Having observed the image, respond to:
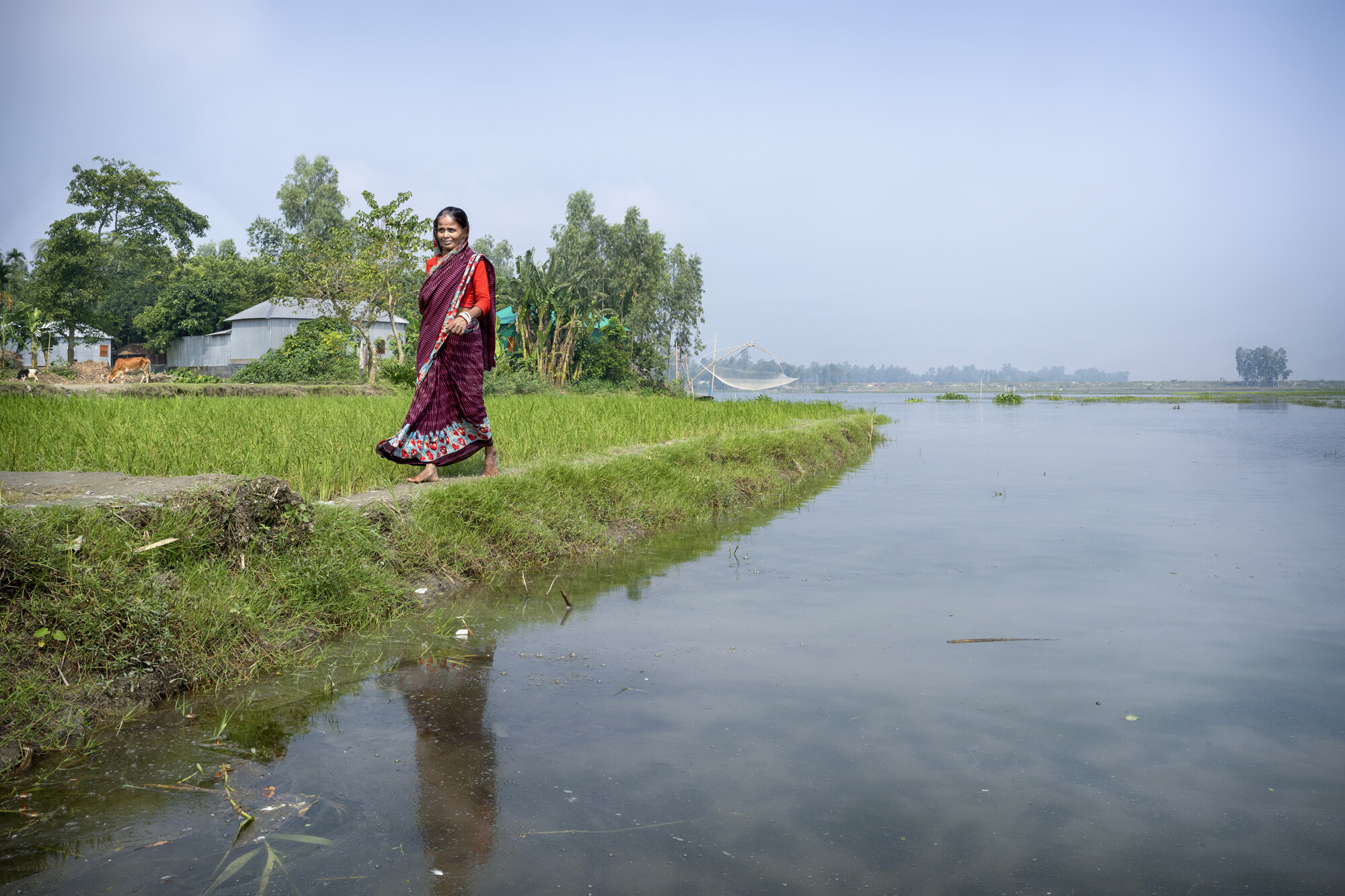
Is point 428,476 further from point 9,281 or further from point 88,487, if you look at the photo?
point 9,281

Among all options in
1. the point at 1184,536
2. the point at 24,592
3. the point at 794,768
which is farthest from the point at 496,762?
the point at 1184,536

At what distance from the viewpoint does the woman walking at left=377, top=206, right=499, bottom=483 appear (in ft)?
17.6

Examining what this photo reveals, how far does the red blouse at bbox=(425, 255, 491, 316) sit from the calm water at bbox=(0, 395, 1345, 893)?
179 centimetres

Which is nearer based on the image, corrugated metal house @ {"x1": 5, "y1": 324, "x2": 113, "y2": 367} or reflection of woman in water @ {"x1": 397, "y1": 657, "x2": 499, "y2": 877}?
reflection of woman in water @ {"x1": 397, "y1": 657, "x2": 499, "y2": 877}

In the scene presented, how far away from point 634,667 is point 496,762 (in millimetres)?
949

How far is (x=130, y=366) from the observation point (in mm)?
22953

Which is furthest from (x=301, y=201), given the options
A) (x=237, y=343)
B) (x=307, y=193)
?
(x=237, y=343)

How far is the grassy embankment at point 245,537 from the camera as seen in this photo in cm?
282

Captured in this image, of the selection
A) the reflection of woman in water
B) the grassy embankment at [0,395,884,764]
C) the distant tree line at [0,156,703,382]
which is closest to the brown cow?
the distant tree line at [0,156,703,382]

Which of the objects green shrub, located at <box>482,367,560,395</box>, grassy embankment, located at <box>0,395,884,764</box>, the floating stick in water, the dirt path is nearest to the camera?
grassy embankment, located at <box>0,395,884,764</box>

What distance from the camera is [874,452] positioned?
1489 cm

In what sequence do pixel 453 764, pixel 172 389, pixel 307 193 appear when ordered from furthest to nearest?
pixel 307 193, pixel 172 389, pixel 453 764

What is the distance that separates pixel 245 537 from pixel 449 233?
8.22ft

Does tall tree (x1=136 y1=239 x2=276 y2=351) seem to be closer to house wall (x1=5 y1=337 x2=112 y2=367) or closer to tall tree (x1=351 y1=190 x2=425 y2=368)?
house wall (x1=5 y1=337 x2=112 y2=367)
